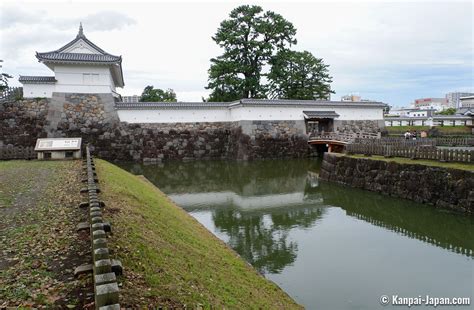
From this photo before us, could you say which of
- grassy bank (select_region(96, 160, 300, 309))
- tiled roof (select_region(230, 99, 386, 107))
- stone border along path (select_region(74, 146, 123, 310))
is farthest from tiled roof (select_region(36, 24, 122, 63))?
stone border along path (select_region(74, 146, 123, 310))

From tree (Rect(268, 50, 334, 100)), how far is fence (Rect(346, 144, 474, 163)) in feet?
48.1

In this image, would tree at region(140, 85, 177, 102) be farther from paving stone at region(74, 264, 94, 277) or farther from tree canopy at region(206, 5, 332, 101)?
paving stone at region(74, 264, 94, 277)

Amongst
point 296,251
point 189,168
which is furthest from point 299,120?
point 296,251

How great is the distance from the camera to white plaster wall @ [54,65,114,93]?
1984 cm

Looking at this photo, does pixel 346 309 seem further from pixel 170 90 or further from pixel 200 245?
pixel 170 90

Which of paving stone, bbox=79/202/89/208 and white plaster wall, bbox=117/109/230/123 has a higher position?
white plaster wall, bbox=117/109/230/123

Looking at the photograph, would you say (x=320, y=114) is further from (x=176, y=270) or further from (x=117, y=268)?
(x=117, y=268)

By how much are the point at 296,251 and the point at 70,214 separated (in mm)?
4008

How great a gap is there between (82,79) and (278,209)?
15114mm

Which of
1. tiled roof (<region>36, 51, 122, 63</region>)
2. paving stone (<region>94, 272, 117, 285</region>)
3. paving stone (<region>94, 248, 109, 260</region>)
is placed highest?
tiled roof (<region>36, 51, 122, 63</region>)

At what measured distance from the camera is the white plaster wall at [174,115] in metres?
21.4

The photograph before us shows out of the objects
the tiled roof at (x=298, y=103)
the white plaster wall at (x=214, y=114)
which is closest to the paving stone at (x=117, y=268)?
the tiled roof at (x=298, y=103)

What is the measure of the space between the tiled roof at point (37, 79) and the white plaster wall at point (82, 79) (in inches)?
13.6

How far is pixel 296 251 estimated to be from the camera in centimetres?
676
